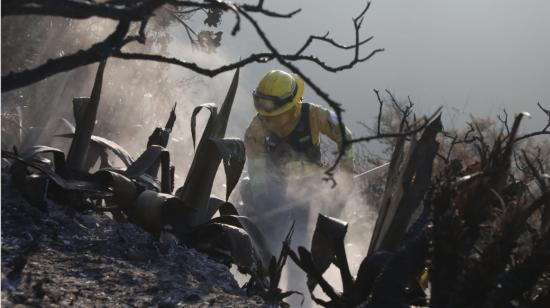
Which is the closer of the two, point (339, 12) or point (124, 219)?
point (124, 219)

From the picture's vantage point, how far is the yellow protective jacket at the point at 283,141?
7504 millimetres

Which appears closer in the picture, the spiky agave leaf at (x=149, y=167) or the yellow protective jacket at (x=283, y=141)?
the spiky agave leaf at (x=149, y=167)

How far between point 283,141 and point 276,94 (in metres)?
0.51

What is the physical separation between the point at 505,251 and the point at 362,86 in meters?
90.0

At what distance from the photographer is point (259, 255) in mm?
3160

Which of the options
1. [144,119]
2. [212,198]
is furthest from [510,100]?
[212,198]

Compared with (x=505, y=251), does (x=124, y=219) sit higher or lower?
lower

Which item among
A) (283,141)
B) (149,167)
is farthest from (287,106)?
(149,167)

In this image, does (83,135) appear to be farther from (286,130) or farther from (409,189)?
(286,130)

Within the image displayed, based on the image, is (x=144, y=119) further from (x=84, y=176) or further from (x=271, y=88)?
(x=84, y=176)

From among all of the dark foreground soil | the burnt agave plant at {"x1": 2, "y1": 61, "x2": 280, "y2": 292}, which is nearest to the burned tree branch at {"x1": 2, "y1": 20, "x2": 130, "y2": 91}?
the dark foreground soil

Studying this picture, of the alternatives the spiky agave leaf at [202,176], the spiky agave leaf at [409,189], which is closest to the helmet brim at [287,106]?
the spiky agave leaf at [202,176]

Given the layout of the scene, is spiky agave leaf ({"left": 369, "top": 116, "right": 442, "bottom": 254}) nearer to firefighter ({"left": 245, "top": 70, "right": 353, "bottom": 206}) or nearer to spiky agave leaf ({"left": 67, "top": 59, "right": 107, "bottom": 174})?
spiky agave leaf ({"left": 67, "top": 59, "right": 107, "bottom": 174})

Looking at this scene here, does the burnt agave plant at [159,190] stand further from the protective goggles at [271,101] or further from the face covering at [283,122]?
the face covering at [283,122]
